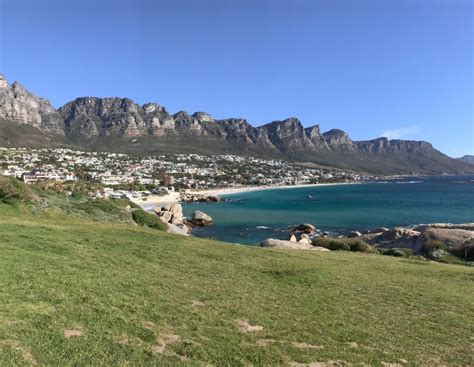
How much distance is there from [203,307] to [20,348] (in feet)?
17.0

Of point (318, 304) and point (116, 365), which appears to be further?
point (318, 304)

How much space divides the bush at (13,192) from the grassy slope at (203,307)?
8.10 meters

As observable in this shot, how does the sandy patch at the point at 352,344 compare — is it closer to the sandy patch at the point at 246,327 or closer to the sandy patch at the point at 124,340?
the sandy patch at the point at 246,327

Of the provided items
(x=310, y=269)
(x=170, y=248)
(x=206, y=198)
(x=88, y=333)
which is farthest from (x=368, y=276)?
(x=206, y=198)

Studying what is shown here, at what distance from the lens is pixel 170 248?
19266 mm

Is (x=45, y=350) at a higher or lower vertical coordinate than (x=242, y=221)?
higher

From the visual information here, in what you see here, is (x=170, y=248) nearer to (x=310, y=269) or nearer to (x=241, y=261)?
(x=241, y=261)

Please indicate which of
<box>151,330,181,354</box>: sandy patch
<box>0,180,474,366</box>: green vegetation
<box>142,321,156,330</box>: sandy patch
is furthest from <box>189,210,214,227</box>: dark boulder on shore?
<box>151,330,181,354</box>: sandy patch

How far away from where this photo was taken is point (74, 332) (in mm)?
8133

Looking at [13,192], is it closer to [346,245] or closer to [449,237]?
[346,245]


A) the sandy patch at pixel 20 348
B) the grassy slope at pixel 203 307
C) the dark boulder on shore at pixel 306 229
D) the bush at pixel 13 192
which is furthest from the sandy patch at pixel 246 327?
the dark boulder on shore at pixel 306 229

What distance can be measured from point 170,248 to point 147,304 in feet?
28.6

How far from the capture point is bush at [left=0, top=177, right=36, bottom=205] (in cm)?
2578

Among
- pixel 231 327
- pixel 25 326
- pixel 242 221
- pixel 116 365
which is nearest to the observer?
pixel 116 365
